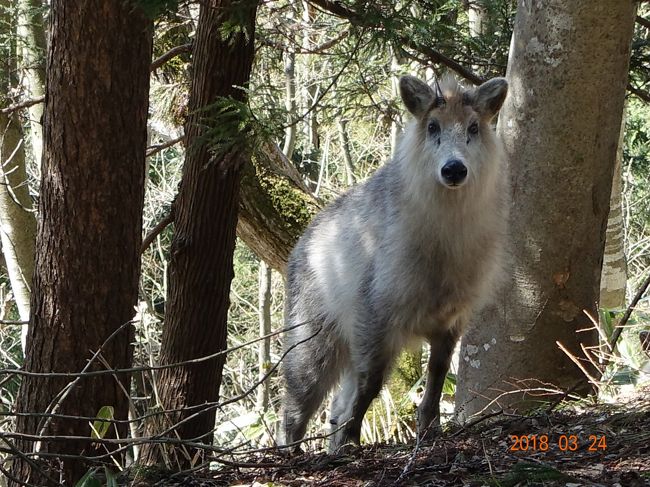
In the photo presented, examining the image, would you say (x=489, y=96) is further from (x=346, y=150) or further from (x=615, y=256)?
(x=346, y=150)

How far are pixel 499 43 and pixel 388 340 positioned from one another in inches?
99.8

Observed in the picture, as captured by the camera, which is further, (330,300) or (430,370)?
(330,300)

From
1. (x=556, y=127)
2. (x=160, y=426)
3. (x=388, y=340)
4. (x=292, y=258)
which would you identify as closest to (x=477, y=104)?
(x=556, y=127)

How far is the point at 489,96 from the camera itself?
4074 millimetres

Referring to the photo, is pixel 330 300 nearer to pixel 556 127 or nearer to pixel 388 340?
pixel 388 340

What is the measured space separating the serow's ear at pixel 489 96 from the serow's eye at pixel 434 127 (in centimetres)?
22

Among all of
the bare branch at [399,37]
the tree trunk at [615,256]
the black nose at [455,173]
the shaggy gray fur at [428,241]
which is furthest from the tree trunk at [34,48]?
the tree trunk at [615,256]

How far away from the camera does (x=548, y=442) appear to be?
126 inches

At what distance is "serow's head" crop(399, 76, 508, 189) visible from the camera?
394 cm

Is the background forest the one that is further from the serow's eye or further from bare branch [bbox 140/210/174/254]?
the serow's eye
